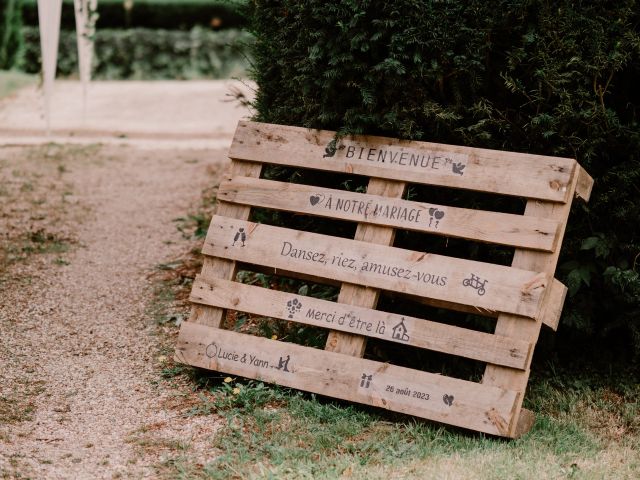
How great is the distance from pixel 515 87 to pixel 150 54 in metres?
12.2

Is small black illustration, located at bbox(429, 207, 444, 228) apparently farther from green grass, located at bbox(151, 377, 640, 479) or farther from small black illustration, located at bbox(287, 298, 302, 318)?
green grass, located at bbox(151, 377, 640, 479)

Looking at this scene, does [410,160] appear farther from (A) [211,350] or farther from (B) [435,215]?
(A) [211,350]

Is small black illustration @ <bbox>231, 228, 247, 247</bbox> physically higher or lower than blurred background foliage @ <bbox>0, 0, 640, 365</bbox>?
lower

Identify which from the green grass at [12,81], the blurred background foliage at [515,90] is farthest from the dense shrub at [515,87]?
the green grass at [12,81]

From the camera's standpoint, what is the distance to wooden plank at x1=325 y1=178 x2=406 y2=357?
378 cm

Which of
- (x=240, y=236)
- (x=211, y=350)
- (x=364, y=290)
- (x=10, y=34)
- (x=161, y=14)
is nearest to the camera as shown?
(x=364, y=290)

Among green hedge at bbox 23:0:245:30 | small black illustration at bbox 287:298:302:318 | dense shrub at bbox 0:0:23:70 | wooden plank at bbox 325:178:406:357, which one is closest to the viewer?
wooden plank at bbox 325:178:406:357

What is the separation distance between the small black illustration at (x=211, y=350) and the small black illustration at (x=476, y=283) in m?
1.33

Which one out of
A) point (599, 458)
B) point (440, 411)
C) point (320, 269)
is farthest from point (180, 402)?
point (599, 458)

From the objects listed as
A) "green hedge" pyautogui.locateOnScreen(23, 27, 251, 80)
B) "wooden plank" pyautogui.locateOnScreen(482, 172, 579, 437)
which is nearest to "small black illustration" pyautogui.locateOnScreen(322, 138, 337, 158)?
"wooden plank" pyautogui.locateOnScreen(482, 172, 579, 437)

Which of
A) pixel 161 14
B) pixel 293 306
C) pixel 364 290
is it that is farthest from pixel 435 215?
pixel 161 14

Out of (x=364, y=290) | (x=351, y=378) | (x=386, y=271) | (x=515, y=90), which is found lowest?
(x=351, y=378)

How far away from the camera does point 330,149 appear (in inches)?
160

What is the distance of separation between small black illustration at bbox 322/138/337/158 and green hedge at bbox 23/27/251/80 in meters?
11.0
